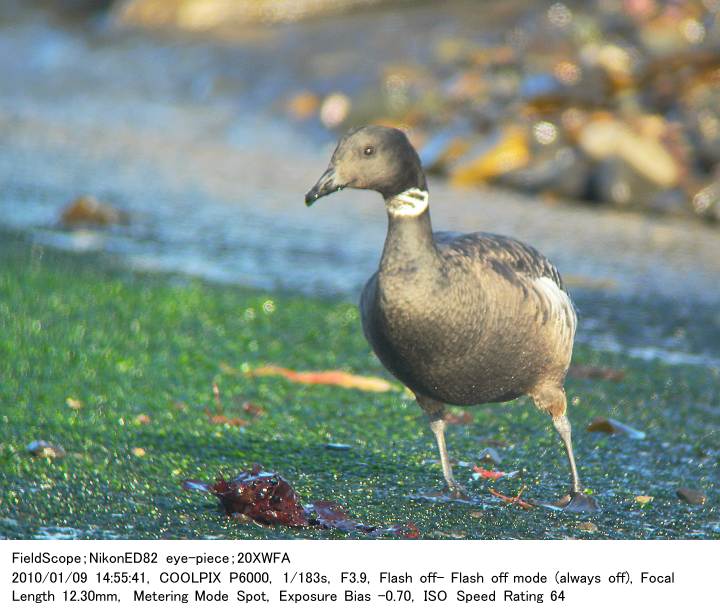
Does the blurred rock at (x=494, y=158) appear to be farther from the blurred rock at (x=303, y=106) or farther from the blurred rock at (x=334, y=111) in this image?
the blurred rock at (x=303, y=106)

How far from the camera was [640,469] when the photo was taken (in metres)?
6.25

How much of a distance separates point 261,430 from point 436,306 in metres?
1.69

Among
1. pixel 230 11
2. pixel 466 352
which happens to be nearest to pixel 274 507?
pixel 466 352

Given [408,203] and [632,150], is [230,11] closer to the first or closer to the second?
[632,150]

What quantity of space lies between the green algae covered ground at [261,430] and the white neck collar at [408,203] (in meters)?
1.34

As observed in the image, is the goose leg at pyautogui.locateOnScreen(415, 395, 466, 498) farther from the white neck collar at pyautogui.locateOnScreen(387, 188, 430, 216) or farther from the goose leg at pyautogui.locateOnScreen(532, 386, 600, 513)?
the white neck collar at pyautogui.locateOnScreen(387, 188, 430, 216)

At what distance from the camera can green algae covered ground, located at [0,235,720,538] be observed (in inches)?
205

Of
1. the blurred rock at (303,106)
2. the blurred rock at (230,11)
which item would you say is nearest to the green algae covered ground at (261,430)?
the blurred rock at (303,106)

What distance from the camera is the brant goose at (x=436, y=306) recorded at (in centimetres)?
520

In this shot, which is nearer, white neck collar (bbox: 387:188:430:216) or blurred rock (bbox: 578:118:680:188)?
white neck collar (bbox: 387:188:430:216)

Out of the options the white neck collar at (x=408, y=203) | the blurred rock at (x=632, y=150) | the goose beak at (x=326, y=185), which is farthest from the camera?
the blurred rock at (x=632, y=150)

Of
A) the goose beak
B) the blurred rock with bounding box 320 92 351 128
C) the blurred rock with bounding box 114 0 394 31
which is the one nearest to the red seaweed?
the goose beak

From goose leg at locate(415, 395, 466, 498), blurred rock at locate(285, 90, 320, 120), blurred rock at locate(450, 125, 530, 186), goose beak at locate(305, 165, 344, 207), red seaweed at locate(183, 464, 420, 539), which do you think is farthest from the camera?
blurred rock at locate(285, 90, 320, 120)
